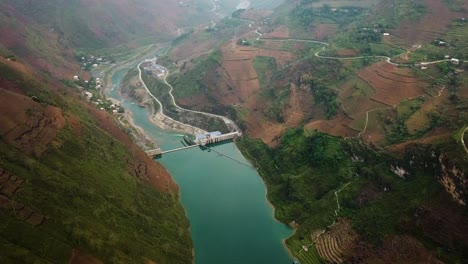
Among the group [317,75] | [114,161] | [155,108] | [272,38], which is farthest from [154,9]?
[114,161]

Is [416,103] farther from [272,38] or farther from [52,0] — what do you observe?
[52,0]

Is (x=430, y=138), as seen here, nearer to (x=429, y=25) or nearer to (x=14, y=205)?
(x=429, y=25)

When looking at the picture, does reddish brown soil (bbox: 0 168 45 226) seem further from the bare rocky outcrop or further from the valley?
the bare rocky outcrop

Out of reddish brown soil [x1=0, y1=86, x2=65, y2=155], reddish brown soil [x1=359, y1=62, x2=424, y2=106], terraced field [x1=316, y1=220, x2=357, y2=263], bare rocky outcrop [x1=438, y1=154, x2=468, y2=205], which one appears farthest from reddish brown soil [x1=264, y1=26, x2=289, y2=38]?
bare rocky outcrop [x1=438, y1=154, x2=468, y2=205]

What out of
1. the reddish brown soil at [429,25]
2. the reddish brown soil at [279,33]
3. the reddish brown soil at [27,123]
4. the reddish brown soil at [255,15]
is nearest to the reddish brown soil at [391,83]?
the reddish brown soil at [429,25]

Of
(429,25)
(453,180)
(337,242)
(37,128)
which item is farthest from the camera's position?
(429,25)

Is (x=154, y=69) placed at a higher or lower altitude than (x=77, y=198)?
lower

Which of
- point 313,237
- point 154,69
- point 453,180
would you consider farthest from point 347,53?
point 154,69
